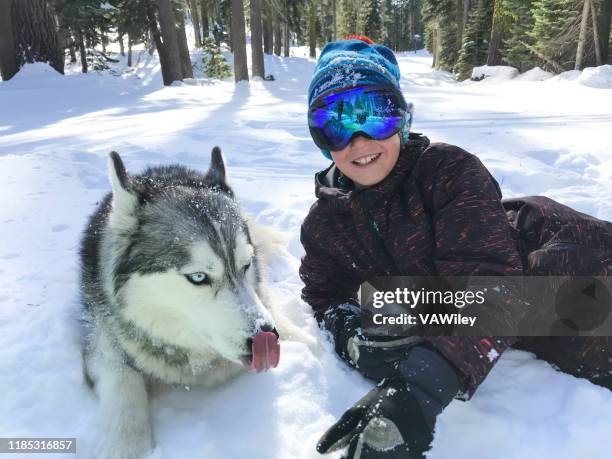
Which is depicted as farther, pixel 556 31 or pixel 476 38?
pixel 476 38

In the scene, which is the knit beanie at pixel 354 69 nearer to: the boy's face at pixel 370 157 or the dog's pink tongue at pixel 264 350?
the boy's face at pixel 370 157

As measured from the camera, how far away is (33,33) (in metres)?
11.3

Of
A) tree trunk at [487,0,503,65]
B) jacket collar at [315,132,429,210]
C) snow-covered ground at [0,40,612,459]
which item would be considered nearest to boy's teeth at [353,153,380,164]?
jacket collar at [315,132,429,210]

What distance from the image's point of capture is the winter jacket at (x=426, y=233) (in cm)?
169

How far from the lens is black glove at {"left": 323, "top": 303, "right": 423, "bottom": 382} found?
184cm

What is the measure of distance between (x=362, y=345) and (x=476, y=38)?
26.0 meters

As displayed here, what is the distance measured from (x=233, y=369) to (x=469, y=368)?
110cm

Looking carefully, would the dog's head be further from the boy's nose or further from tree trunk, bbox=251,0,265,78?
tree trunk, bbox=251,0,265,78

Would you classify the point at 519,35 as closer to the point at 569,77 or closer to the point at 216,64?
the point at 569,77

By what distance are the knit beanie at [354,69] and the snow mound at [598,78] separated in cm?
1256

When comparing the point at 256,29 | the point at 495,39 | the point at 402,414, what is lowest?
the point at 402,414

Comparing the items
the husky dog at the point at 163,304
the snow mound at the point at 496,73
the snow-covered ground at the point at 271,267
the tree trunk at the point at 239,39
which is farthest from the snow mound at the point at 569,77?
the husky dog at the point at 163,304

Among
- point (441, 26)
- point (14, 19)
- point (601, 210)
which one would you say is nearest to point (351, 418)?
point (601, 210)

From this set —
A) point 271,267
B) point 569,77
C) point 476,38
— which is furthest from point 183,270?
point 476,38
